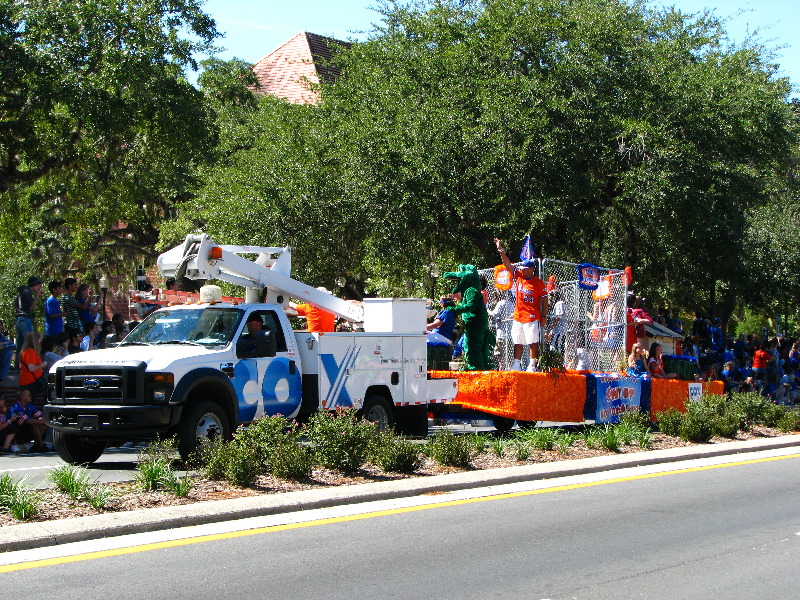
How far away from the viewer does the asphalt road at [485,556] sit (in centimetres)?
668

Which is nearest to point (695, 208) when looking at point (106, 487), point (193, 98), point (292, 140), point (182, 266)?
point (292, 140)

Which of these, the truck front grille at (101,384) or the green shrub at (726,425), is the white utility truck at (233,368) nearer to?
the truck front grille at (101,384)

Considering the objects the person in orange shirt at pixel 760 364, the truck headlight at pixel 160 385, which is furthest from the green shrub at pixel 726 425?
the person in orange shirt at pixel 760 364

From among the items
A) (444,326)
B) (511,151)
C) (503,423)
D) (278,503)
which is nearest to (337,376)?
(503,423)

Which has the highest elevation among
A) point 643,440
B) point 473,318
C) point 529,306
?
point 529,306

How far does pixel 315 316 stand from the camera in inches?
619

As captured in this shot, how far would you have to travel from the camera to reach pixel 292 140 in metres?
27.0

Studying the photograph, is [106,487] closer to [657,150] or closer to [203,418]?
[203,418]

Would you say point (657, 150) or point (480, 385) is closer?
point (480, 385)

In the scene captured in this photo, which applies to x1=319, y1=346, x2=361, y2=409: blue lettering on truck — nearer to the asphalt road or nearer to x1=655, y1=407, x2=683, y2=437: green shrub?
the asphalt road

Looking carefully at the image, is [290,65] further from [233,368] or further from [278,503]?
[278,503]

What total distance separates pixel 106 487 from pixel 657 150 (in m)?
17.7

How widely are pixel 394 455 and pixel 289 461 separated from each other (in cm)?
133

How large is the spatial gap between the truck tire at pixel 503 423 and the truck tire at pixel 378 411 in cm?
233
